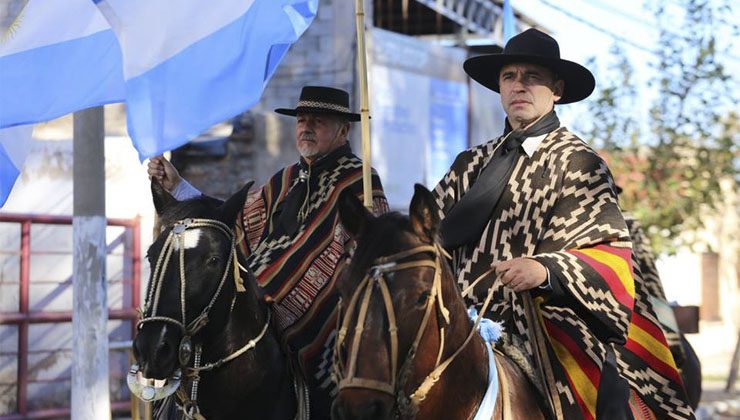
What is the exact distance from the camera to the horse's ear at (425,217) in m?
4.17

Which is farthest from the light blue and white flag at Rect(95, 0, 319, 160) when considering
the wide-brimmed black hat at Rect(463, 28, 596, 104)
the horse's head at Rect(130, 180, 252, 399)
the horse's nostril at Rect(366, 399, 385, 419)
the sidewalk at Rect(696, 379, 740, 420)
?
the sidewalk at Rect(696, 379, 740, 420)

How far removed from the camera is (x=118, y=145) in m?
12.6

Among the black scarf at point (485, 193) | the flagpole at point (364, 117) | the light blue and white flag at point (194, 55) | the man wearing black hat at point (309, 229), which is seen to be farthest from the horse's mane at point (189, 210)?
the black scarf at point (485, 193)

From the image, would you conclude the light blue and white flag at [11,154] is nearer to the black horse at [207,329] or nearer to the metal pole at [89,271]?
the metal pole at [89,271]

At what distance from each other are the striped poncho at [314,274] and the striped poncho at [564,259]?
3.25 feet

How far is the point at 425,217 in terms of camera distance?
418 cm

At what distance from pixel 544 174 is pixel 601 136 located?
1287 centimetres

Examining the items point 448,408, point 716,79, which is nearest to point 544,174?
point 448,408

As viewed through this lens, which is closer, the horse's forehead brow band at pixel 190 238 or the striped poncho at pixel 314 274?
the horse's forehead brow band at pixel 190 238

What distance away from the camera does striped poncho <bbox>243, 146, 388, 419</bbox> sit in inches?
238

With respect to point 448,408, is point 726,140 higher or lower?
higher

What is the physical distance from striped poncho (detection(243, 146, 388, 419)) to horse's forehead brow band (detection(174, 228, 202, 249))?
828 mm

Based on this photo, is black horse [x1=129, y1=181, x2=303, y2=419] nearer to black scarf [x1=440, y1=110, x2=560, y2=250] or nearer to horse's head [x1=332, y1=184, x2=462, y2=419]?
black scarf [x1=440, y1=110, x2=560, y2=250]

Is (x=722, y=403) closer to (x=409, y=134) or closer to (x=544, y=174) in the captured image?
(x=409, y=134)
